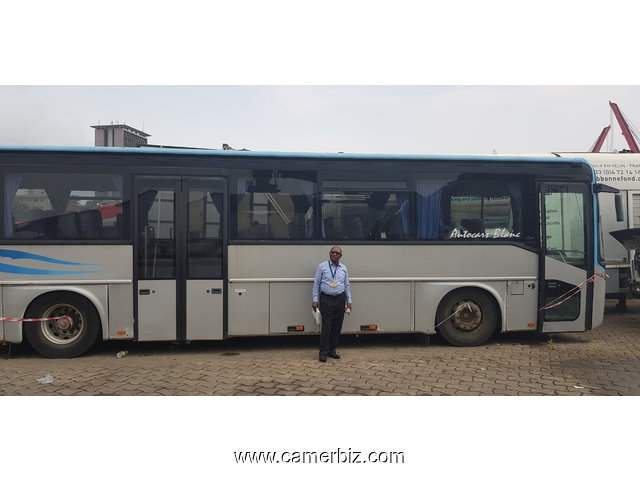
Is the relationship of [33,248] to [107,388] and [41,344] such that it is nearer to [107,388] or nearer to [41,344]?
[41,344]

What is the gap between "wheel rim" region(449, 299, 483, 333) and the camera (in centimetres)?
871

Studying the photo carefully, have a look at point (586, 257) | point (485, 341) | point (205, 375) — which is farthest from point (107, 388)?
point (586, 257)

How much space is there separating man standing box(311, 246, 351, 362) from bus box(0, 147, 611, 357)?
0.55 meters

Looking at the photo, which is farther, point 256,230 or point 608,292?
point 608,292

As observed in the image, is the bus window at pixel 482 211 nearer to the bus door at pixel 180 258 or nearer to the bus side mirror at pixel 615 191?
the bus side mirror at pixel 615 191

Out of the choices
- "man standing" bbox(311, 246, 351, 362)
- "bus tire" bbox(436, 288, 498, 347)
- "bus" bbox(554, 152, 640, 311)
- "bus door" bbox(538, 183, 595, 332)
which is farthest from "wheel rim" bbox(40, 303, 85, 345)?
"bus" bbox(554, 152, 640, 311)

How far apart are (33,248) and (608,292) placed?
12063mm

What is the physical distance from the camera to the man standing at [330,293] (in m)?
7.72

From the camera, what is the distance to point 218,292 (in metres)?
8.12

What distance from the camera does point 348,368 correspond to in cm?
746

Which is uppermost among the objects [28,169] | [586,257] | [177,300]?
[28,169]

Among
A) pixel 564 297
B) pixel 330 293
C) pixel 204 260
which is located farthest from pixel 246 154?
pixel 564 297

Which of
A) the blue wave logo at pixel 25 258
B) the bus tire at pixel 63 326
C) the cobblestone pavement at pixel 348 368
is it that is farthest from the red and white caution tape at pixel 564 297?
the blue wave logo at pixel 25 258

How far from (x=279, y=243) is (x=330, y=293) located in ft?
4.05
